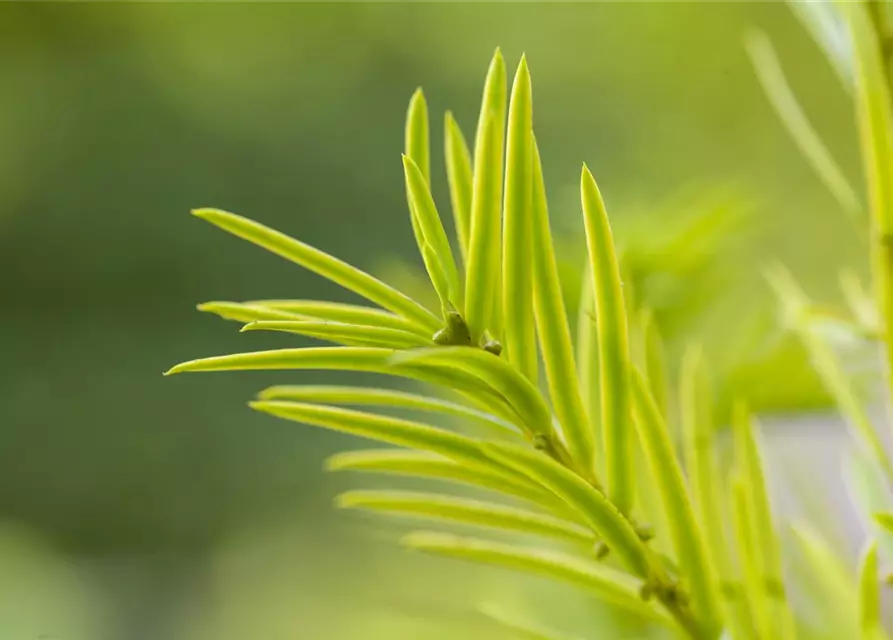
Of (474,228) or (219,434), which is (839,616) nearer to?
(474,228)

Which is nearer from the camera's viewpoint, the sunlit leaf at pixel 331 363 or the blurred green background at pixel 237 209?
the sunlit leaf at pixel 331 363

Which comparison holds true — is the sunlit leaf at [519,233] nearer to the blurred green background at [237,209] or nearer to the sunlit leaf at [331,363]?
the sunlit leaf at [331,363]

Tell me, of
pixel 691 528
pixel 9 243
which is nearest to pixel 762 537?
pixel 691 528

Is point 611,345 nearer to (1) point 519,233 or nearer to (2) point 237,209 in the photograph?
(1) point 519,233

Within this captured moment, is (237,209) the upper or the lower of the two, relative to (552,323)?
upper

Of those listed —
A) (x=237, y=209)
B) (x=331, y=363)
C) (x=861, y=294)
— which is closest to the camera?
(x=331, y=363)

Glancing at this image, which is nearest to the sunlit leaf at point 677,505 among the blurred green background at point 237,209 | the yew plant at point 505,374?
the yew plant at point 505,374

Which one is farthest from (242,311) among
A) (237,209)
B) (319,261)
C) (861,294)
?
(237,209)

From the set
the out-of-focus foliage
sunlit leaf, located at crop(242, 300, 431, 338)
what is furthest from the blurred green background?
sunlit leaf, located at crop(242, 300, 431, 338)
